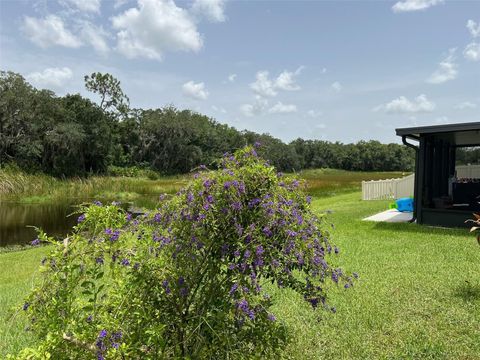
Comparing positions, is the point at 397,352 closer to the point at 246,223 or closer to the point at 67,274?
the point at 246,223

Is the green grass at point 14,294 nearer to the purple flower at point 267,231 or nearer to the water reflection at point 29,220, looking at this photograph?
the purple flower at point 267,231

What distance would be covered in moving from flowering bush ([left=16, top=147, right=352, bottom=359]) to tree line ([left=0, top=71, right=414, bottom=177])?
18.7 meters

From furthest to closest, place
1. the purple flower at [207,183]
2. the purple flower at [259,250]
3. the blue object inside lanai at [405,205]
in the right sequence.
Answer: the blue object inside lanai at [405,205]
the purple flower at [207,183]
the purple flower at [259,250]

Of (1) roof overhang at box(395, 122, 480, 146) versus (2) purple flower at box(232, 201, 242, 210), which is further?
(1) roof overhang at box(395, 122, 480, 146)

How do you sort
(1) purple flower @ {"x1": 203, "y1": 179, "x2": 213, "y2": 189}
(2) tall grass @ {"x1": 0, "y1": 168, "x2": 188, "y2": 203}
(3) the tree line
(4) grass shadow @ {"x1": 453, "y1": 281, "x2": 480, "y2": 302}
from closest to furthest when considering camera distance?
(1) purple flower @ {"x1": 203, "y1": 179, "x2": 213, "y2": 189}, (4) grass shadow @ {"x1": 453, "y1": 281, "x2": 480, "y2": 302}, (2) tall grass @ {"x1": 0, "y1": 168, "x2": 188, "y2": 203}, (3) the tree line

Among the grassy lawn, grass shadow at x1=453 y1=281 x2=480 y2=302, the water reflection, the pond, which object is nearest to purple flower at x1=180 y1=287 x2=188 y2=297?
the grassy lawn

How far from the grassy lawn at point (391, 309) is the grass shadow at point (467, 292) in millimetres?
11

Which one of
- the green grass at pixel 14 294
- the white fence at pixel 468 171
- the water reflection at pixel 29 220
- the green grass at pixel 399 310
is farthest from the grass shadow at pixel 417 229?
the water reflection at pixel 29 220

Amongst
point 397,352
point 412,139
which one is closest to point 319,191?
point 412,139

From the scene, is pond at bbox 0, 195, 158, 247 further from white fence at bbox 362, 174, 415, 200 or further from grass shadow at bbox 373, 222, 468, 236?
white fence at bbox 362, 174, 415, 200

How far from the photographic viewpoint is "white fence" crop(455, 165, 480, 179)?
15258mm

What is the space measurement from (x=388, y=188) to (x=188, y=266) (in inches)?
708

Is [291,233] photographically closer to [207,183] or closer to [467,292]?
[207,183]

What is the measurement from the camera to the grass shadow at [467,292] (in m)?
4.77
